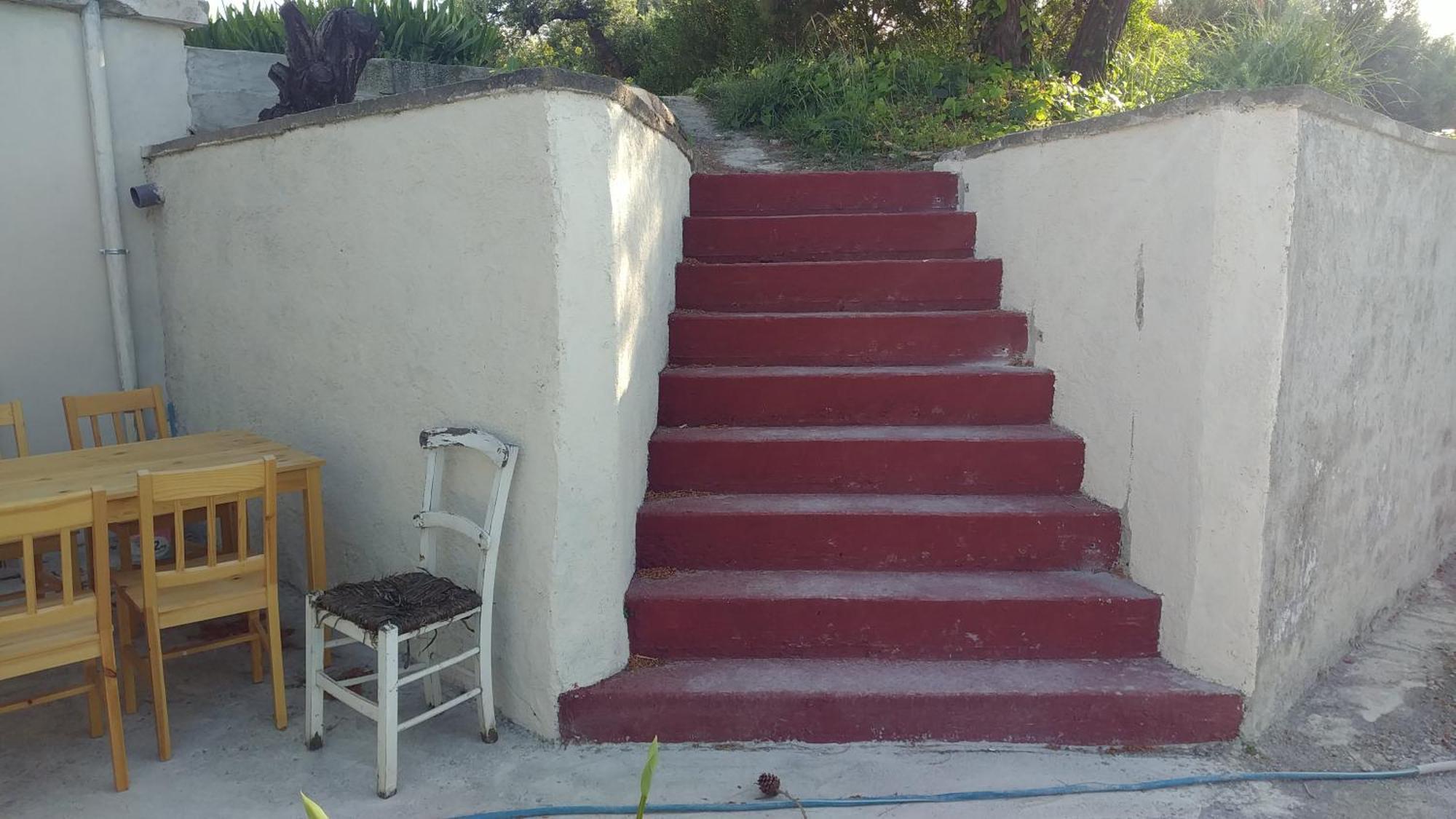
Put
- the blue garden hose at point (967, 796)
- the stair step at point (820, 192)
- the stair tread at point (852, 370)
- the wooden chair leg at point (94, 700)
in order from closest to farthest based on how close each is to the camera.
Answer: the blue garden hose at point (967, 796) < the wooden chair leg at point (94, 700) < the stair tread at point (852, 370) < the stair step at point (820, 192)

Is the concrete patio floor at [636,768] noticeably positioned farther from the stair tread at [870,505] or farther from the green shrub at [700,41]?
the green shrub at [700,41]

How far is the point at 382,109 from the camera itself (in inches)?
126

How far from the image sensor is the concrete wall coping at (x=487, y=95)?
2732mm

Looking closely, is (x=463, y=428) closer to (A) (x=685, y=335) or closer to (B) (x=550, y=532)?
(B) (x=550, y=532)

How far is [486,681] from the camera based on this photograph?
292 centimetres

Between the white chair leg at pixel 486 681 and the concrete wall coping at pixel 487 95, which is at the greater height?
the concrete wall coping at pixel 487 95

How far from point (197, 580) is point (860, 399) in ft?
8.29

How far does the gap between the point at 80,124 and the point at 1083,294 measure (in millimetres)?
4938

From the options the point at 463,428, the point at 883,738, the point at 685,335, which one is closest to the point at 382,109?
the point at 463,428

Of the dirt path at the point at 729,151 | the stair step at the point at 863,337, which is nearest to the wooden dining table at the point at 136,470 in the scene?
the stair step at the point at 863,337

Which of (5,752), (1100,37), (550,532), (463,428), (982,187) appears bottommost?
(5,752)

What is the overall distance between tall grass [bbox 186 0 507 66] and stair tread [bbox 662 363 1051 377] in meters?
4.66

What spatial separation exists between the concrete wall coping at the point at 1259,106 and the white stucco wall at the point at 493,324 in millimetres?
1711

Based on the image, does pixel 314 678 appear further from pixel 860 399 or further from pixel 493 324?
pixel 860 399
